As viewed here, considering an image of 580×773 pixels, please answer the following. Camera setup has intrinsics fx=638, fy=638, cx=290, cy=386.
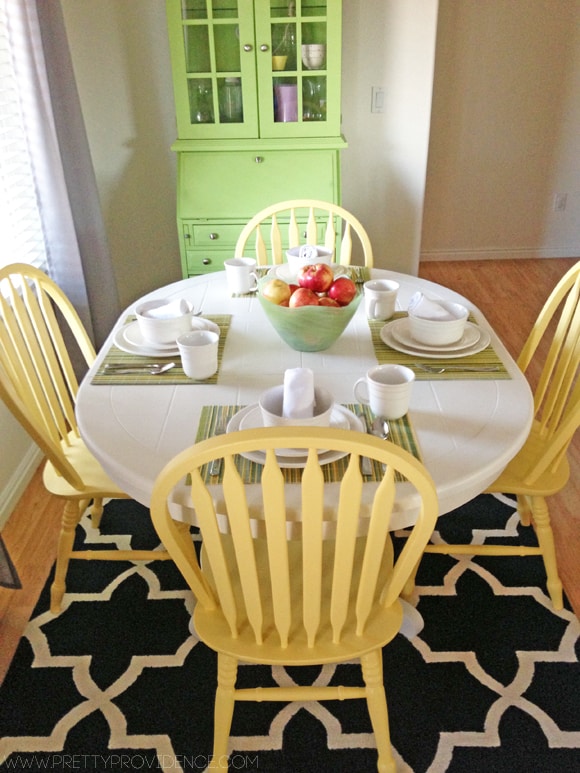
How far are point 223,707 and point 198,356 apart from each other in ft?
2.34

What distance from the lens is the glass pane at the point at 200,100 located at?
2674mm

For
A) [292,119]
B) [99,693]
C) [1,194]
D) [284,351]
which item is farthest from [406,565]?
[292,119]

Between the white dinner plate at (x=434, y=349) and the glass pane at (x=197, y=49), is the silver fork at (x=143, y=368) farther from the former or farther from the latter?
the glass pane at (x=197, y=49)

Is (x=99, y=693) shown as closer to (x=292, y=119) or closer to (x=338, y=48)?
(x=292, y=119)

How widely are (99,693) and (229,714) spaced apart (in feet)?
1.39

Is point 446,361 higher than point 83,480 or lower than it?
higher

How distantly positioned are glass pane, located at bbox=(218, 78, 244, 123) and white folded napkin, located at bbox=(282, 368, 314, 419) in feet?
6.39

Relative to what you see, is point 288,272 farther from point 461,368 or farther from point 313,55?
point 313,55

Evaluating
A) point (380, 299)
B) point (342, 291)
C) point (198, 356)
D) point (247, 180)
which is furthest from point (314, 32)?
point (198, 356)

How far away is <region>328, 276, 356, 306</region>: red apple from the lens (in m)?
1.49

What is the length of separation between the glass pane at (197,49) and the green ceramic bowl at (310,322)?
1.57 m

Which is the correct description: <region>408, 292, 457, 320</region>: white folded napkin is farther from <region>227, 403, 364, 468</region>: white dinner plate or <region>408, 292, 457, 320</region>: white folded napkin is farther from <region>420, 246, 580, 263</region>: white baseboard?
<region>420, 246, 580, 263</region>: white baseboard

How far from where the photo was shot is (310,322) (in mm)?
1441

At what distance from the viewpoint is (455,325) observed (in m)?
1.52
